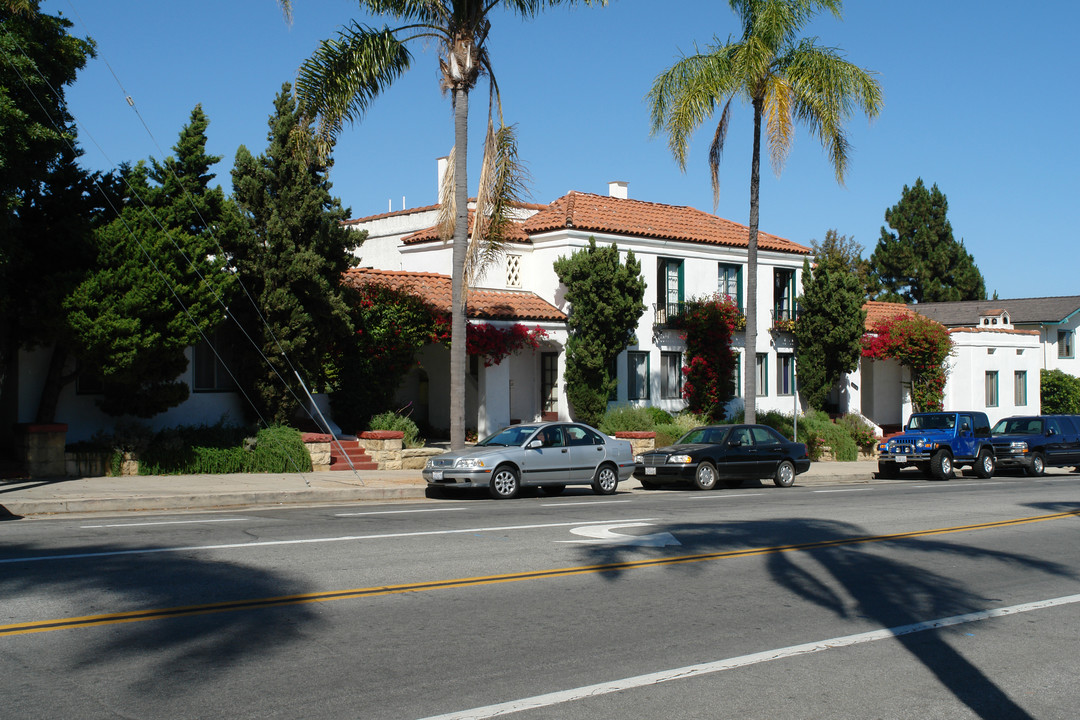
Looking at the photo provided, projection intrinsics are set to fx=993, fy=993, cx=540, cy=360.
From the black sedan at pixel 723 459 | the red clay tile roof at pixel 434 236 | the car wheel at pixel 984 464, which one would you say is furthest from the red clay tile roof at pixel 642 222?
the car wheel at pixel 984 464

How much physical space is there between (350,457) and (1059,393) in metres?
39.1

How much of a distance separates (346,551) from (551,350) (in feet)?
61.2

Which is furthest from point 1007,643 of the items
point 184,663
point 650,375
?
point 650,375

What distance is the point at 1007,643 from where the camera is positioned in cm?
750

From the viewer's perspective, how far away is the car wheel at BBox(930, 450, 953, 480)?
2588 cm

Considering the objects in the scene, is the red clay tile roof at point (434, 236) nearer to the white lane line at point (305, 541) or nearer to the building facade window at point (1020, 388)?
the white lane line at point (305, 541)

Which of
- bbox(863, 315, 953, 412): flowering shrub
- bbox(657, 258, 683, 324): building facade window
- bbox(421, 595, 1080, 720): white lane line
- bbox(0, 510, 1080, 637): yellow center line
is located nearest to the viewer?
bbox(421, 595, 1080, 720): white lane line

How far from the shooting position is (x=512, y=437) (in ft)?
61.3

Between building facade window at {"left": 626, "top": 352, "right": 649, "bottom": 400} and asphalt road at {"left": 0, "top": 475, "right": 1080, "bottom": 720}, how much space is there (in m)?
16.3

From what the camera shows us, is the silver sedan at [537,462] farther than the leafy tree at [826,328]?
No

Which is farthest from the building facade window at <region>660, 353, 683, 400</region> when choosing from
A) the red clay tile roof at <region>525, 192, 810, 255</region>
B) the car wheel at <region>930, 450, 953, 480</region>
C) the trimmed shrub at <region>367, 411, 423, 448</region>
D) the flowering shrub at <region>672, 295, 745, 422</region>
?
the trimmed shrub at <region>367, 411, 423, 448</region>

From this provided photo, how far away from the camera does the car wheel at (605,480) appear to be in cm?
1939

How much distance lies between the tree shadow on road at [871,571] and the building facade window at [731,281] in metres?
18.7

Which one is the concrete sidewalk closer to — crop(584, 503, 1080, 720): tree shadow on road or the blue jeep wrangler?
crop(584, 503, 1080, 720): tree shadow on road
